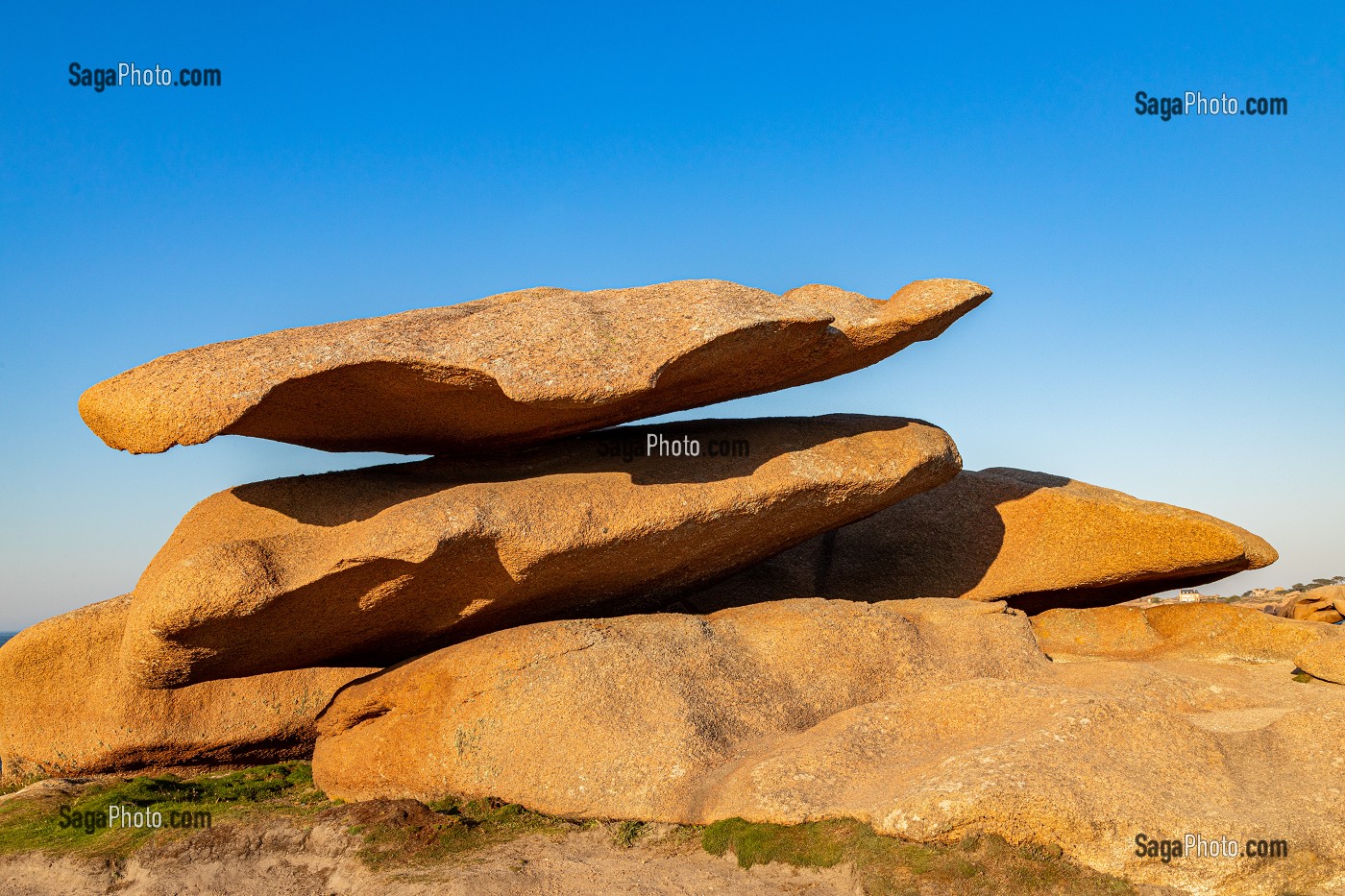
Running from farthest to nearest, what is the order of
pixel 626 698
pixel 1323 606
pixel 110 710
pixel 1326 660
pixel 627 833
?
pixel 1323 606
pixel 1326 660
pixel 110 710
pixel 626 698
pixel 627 833

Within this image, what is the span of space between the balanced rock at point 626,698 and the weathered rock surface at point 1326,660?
156 inches

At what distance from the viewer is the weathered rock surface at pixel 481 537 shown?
10.6 meters

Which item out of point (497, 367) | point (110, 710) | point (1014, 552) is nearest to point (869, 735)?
point (497, 367)

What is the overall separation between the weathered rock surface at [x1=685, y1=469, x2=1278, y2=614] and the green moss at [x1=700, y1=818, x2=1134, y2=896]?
20.4 ft

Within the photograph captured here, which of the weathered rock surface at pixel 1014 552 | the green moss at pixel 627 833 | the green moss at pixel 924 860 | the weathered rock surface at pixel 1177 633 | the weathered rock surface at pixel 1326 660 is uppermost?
the weathered rock surface at pixel 1014 552

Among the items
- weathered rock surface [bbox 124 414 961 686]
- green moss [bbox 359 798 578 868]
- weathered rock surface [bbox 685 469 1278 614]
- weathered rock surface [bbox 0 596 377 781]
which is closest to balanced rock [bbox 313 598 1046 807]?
green moss [bbox 359 798 578 868]

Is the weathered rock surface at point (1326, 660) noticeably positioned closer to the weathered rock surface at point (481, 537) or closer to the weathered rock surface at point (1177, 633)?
the weathered rock surface at point (1177, 633)

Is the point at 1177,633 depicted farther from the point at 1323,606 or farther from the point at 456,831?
the point at 456,831

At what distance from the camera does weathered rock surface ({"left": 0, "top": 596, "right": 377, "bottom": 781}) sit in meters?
11.9

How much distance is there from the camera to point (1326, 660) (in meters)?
13.4

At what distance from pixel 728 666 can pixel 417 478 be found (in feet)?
14.7

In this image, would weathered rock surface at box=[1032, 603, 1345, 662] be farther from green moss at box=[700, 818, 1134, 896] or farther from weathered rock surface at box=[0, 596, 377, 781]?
weathered rock surface at box=[0, 596, 377, 781]

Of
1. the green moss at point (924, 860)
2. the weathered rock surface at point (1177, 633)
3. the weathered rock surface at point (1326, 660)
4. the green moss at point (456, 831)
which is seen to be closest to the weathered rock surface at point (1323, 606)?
the weathered rock surface at point (1177, 633)

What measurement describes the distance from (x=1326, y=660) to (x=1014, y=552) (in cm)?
413
